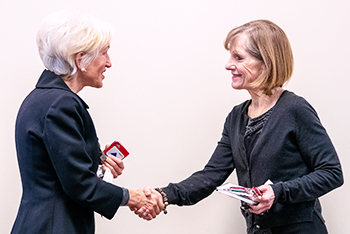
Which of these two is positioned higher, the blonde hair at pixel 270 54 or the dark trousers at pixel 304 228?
the blonde hair at pixel 270 54

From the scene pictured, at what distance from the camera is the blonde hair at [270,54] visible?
1.90 m

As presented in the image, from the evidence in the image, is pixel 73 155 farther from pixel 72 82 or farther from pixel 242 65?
pixel 242 65

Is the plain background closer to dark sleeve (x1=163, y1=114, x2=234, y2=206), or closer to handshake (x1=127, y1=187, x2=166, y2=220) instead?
dark sleeve (x1=163, y1=114, x2=234, y2=206)

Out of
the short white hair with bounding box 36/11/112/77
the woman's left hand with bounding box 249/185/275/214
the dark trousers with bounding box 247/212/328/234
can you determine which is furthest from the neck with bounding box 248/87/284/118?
the short white hair with bounding box 36/11/112/77

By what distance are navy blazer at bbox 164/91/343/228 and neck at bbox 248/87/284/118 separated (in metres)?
0.05

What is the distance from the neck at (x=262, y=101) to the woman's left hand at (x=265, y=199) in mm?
373

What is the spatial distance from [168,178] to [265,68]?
909 millimetres

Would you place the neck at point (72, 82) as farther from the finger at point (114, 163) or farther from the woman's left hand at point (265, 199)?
the woman's left hand at point (265, 199)

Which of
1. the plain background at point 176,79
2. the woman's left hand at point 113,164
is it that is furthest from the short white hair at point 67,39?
the plain background at point 176,79

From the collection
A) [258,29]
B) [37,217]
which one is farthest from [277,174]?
[37,217]

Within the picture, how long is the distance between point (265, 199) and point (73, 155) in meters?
0.76

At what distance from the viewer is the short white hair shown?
1634 mm

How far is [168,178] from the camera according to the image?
8.18 feet

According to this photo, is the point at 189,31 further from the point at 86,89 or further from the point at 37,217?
the point at 37,217
